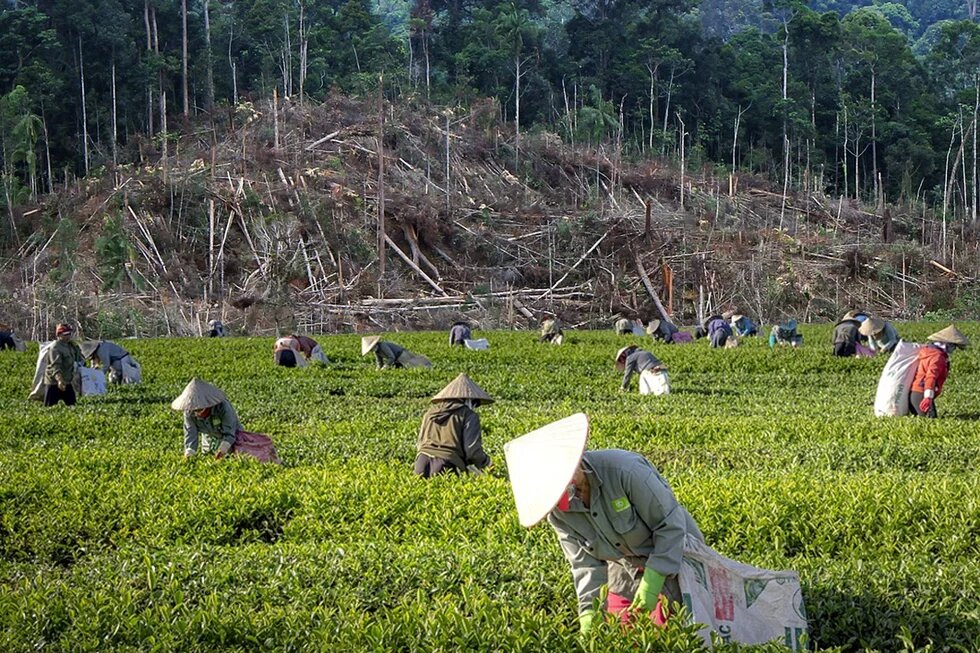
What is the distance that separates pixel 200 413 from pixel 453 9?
215 ft

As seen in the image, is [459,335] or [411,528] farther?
[459,335]

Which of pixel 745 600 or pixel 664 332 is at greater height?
pixel 745 600

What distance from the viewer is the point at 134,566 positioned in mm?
7191

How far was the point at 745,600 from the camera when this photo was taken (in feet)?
17.3

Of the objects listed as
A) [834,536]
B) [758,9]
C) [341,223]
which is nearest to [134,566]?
[834,536]

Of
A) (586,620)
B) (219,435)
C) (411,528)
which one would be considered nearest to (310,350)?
(219,435)

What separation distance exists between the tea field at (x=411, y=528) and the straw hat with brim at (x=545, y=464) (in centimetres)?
70

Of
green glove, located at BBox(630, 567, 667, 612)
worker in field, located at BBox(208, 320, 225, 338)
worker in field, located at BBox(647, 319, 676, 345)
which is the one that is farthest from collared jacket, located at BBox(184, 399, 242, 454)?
worker in field, located at BBox(208, 320, 225, 338)

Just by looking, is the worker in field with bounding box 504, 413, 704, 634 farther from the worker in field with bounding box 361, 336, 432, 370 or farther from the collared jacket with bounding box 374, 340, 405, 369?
the collared jacket with bounding box 374, 340, 405, 369

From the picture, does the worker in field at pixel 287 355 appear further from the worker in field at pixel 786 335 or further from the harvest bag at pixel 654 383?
the worker in field at pixel 786 335

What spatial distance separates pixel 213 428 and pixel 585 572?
6.68 m

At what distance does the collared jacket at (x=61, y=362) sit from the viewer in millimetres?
16625

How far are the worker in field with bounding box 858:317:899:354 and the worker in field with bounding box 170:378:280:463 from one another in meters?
15.8

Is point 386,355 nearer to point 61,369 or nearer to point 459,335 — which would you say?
point 459,335
